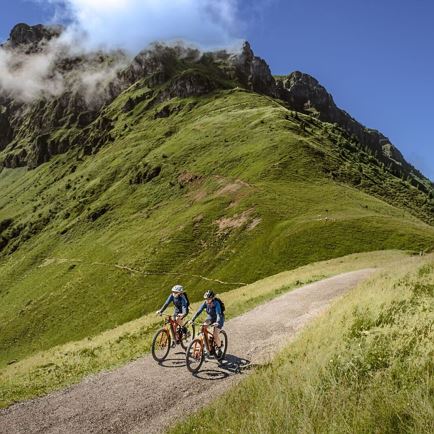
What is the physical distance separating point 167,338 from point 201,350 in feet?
11.0

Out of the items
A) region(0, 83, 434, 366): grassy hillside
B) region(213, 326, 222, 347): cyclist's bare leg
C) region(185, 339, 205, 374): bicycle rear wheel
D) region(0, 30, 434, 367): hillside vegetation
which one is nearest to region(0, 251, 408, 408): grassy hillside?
region(185, 339, 205, 374): bicycle rear wheel

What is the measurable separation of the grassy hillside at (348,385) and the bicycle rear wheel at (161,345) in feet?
24.6

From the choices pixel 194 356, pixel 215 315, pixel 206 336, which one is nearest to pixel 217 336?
pixel 206 336

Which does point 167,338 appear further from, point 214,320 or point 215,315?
point 215,315

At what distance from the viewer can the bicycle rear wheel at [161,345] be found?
22344 mm

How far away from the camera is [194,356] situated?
796 inches

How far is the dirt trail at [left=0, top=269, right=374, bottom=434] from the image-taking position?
50.8 ft

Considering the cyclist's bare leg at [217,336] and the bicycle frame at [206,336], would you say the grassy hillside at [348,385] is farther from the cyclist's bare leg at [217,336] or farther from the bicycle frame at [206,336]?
the bicycle frame at [206,336]

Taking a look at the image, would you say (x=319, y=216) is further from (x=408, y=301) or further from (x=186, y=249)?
(x=408, y=301)

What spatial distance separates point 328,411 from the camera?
31.7 ft

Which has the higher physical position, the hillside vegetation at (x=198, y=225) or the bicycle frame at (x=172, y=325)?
the hillside vegetation at (x=198, y=225)

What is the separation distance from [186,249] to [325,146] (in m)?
66.1

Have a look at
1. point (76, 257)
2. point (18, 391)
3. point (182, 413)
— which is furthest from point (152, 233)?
point (182, 413)

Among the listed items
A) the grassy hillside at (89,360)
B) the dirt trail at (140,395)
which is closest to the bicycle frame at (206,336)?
the dirt trail at (140,395)
